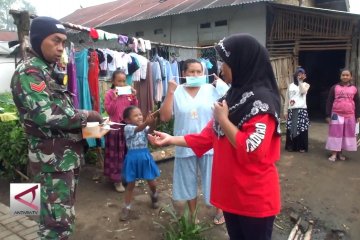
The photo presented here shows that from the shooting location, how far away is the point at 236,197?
2.03m

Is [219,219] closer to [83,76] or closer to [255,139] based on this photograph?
[255,139]

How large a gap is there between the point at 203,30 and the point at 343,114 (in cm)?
626

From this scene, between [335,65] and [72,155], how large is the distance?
41.9ft

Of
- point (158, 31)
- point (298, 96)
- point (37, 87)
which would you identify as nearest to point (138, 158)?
point (37, 87)

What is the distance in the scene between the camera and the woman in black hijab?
1.85 metres

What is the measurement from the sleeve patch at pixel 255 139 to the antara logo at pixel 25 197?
142cm

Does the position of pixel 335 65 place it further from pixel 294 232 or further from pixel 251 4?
pixel 294 232

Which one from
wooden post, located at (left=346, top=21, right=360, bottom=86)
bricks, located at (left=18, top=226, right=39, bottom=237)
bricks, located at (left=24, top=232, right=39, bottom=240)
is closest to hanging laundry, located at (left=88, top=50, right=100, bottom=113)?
bricks, located at (left=18, top=226, right=39, bottom=237)

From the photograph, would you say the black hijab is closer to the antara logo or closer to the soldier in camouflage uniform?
the soldier in camouflage uniform

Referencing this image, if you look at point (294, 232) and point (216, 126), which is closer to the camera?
point (216, 126)

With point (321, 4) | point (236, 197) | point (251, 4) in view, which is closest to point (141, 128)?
point (236, 197)

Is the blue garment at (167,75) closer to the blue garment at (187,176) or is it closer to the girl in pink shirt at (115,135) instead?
the girl in pink shirt at (115,135)

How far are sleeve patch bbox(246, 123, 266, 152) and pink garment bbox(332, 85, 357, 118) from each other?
5.15 m

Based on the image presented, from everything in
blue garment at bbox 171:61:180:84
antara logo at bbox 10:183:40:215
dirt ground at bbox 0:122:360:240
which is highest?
blue garment at bbox 171:61:180:84
